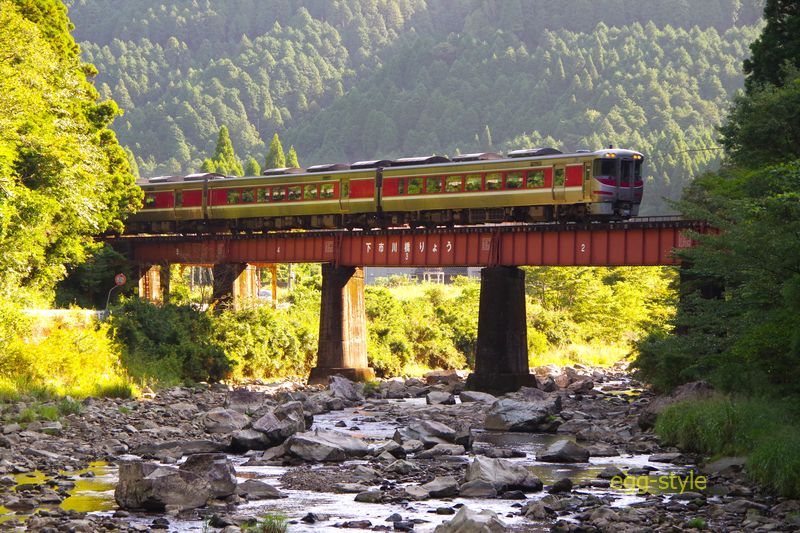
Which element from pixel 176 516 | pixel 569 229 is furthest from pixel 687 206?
pixel 176 516

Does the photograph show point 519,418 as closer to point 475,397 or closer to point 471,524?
point 475,397

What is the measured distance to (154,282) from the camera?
5359cm

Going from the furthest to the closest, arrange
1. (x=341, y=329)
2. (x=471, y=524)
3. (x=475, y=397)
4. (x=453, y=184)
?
(x=341, y=329) < (x=453, y=184) < (x=475, y=397) < (x=471, y=524)

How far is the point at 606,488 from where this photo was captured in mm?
19766

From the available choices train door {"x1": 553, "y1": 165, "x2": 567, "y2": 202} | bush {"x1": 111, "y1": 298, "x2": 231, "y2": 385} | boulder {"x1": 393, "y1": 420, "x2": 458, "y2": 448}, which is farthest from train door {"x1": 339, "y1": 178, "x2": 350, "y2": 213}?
boulder {"x1": 393, "y1": 420, "x2": 458, "y2": 448}

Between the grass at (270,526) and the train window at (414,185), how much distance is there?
29.7m

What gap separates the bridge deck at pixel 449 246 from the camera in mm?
38531

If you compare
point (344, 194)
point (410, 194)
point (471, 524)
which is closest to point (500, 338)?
point (410, 194)

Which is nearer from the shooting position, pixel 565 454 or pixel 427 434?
pixel 565 454

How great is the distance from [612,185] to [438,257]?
7.48 meters

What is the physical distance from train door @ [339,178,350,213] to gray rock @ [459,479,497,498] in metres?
29.2

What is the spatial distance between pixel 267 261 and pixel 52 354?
15.9m

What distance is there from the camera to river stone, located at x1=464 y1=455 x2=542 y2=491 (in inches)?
773

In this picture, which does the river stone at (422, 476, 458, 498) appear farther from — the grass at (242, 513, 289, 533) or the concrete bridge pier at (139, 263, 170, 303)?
the concrete bridge pier at (139, 263, 170, 303)
